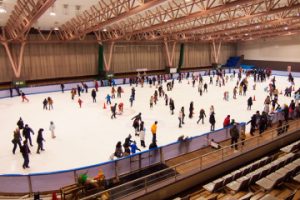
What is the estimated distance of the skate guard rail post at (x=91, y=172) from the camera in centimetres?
732

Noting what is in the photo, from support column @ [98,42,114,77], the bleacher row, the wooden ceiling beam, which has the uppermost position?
the wooden ceiling beam

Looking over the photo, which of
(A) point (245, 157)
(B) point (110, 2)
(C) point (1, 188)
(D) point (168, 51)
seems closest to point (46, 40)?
(B) point (110, 2)

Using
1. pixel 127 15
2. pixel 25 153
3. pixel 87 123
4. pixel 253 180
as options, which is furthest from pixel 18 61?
pixel 253 180

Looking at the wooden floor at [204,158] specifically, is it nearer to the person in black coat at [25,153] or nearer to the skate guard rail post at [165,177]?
the skate guard rail post at [165,177]

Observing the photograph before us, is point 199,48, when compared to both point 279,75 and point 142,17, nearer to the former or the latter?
point 279,75

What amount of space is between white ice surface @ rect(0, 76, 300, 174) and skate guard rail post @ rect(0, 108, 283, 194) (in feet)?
7.72

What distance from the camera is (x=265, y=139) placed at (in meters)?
10.9

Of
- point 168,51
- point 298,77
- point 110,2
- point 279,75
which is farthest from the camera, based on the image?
point 168,51

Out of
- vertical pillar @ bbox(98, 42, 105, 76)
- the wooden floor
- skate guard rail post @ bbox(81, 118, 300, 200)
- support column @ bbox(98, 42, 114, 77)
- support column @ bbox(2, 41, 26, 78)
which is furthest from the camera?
support column @ bbox(98, 42, 114, 77)

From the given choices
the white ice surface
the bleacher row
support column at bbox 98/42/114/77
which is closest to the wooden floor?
the bleacher row

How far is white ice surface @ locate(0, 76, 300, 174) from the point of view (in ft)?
35.4

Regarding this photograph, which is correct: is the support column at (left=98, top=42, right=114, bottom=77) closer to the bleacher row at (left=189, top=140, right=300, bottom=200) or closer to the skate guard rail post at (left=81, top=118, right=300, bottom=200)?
the skate guard rail post at (left=81, top=118, right=300, bottom=200)

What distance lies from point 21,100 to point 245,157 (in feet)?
71.1

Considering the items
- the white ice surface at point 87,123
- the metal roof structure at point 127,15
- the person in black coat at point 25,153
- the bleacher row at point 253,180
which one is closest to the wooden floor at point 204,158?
the bleacher row at point 253,180
